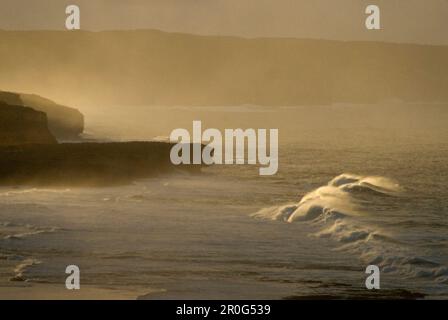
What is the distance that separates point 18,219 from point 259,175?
20094 mm

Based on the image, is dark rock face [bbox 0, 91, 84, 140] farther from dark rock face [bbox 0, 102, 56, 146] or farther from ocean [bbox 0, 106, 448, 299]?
ocean [bbox 0, 106, 448, 299]

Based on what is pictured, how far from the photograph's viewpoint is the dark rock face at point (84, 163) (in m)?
37.3

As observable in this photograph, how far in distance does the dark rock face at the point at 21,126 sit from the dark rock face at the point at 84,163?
293 centimetres

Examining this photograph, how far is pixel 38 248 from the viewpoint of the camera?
74.6 ft

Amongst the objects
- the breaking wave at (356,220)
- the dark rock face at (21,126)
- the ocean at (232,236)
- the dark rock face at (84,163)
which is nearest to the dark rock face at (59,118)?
the dark rock face at (21,126)

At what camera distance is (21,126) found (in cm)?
4497

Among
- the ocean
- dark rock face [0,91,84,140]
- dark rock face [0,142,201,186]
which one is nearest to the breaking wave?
the ocean

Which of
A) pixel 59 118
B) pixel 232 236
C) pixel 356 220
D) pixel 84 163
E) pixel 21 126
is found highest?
pixel 59 118

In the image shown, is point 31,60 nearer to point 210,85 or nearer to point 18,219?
point 210,85

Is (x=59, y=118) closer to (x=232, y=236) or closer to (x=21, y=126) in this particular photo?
(x=21, y=126)

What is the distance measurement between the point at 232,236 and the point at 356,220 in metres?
6.20

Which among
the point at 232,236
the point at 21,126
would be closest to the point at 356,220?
the point at 232,236

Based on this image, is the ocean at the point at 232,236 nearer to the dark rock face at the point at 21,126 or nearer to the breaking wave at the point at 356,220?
the breaking wave at the point at 356,220
